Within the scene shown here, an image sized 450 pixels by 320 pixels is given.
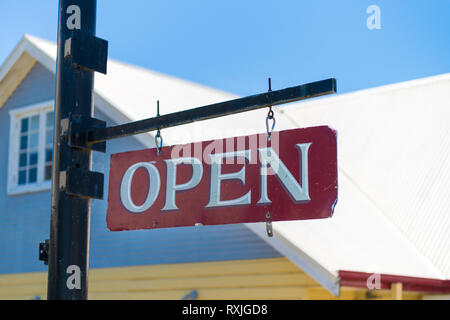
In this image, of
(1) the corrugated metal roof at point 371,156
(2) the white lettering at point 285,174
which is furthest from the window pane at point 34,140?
(2) the white lettering at point 285,174

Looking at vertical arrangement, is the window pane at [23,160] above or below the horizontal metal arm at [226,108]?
above

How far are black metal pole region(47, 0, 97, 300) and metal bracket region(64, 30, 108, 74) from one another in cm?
4

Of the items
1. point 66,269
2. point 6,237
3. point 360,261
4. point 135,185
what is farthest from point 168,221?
point 6,237

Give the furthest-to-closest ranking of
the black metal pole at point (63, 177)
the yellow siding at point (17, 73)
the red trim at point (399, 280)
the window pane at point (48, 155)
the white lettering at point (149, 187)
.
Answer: the yellow siding at point (17, 73) → the window pane at point (48, 155) → the red trim at point (399, 280) → the black metal pole at point (63, 177) → the white lettering at point (149, 187)

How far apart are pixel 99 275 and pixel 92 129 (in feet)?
20.6

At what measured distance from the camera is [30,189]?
12.1 meters

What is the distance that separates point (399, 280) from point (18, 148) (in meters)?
7.15

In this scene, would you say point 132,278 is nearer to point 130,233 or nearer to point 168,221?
point 130,233

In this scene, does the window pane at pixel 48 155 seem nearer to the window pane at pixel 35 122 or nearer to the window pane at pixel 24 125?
the window pane at pixel 35 122

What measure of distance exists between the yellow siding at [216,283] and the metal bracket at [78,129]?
15.2 ft

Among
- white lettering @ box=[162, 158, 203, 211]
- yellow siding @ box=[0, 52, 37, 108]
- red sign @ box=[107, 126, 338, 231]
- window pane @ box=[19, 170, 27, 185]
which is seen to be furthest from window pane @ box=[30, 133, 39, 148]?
white lettering @ box=[162, 158, 203, 211]

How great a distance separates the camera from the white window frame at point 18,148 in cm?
1215

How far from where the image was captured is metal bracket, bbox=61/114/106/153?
495 cm

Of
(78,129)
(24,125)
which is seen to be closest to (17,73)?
(24,125)
